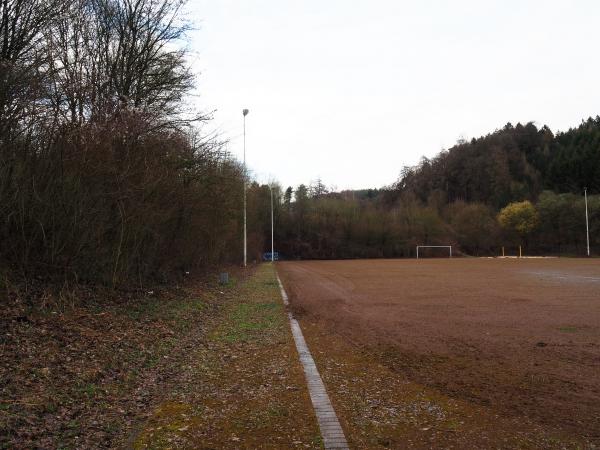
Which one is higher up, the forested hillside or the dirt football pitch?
the forested hillside

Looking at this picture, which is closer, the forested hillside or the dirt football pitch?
the dirt football pitch

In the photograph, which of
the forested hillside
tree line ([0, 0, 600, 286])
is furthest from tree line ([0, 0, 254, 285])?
the forested hillside

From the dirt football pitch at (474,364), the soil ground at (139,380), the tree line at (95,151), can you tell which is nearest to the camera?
the soil ground at (139,380)

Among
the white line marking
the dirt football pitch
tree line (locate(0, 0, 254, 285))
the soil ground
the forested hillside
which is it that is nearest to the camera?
the white line marking

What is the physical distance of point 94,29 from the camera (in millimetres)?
17016

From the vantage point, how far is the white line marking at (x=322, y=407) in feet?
15.0

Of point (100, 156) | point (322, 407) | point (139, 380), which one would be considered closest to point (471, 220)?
point (100, 156)

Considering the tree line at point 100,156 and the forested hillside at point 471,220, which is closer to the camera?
the tree line at point 100,156

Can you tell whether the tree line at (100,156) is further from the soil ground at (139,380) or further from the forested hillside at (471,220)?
the forested hillside at (471,220)

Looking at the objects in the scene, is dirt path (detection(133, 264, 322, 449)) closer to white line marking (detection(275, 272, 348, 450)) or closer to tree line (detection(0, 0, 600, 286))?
white line marking (detection(275, 272, 348, 450))

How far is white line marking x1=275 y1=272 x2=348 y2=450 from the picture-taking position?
15.0ft

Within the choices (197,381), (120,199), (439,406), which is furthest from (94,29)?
(439,406)

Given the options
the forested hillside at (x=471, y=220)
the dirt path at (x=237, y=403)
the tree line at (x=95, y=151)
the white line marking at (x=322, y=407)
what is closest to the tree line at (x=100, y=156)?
the tree line at (x=95, y=151)

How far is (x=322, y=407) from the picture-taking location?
18.3 ft
